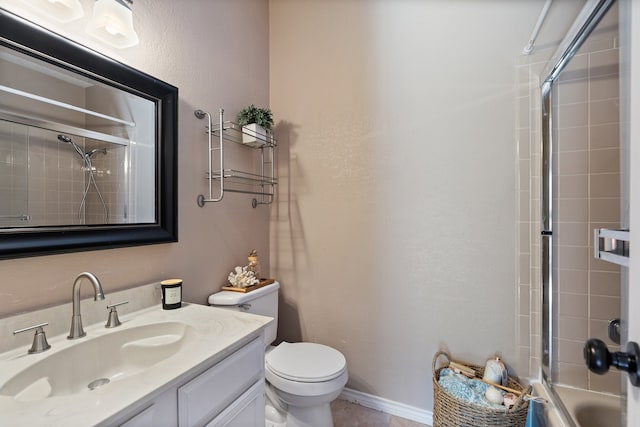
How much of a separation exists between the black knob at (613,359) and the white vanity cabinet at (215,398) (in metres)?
0.87

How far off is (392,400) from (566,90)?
71.6 inches

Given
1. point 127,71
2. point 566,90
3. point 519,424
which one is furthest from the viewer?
point 566,90

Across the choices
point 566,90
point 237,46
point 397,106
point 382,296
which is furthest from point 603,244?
point 237,46

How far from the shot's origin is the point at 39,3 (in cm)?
86

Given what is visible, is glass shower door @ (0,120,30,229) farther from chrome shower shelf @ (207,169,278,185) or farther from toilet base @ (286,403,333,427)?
toilet base @ (286,403,333,427)

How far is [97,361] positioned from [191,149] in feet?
3.00

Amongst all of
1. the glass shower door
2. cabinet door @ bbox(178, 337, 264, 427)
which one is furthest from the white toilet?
the glass shower door

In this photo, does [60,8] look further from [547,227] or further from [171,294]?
[547,227]

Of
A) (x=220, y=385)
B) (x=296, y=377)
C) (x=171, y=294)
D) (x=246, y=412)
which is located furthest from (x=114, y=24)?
(x=296, y=377)

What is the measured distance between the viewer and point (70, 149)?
95 cm

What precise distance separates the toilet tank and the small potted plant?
0.85 meters

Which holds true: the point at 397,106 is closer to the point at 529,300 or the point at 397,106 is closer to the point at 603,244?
the point at 603,244

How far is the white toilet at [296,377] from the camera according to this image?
1.28 metres

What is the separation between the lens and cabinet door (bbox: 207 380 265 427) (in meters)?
0.84
